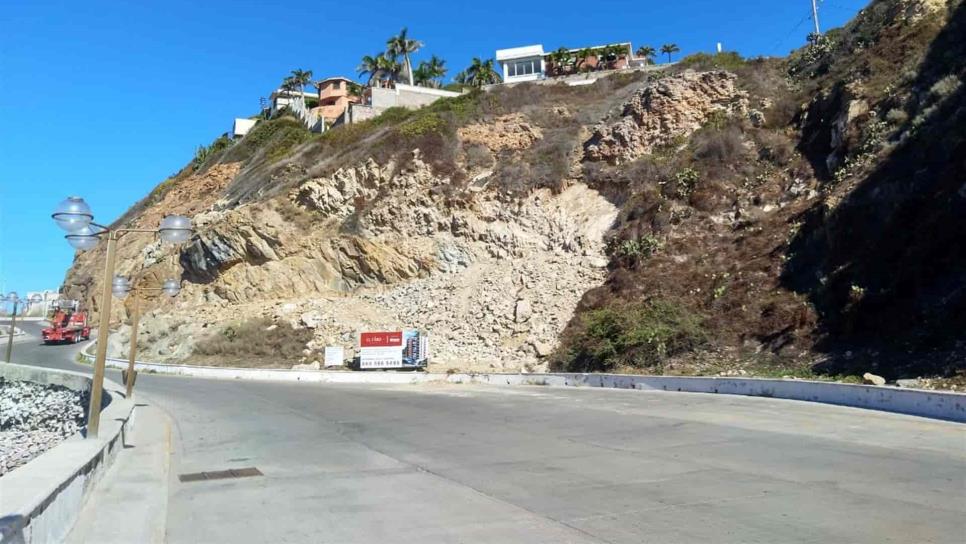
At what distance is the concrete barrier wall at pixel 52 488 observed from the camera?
17.4ft

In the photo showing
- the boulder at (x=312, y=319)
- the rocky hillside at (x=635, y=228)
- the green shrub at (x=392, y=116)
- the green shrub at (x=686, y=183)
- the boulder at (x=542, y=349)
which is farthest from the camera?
the green shrub at (x=392, y=116)

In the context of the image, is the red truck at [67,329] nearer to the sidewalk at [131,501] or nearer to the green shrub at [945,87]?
the sidewalk at [131,501]

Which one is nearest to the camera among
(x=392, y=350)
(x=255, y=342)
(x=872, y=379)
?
(x=872, y=379)

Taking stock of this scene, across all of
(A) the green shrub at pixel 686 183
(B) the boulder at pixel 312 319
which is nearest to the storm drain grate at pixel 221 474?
(B) the boulder at pixel 312 319

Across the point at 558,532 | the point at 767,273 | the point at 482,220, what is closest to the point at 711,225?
the point at 767,273

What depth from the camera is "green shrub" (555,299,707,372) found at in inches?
1023

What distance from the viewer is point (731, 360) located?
2384 centimetres

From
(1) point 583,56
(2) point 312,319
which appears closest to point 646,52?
(1) point 583,56

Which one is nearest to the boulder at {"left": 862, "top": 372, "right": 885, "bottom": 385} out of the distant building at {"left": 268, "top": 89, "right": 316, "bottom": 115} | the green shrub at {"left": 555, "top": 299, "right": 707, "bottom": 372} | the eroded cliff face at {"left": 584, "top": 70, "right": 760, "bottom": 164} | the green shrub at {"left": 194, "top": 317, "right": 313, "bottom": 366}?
the green shrub at {"left": 555, "top": 299, "right": 707, "bottom": 372}

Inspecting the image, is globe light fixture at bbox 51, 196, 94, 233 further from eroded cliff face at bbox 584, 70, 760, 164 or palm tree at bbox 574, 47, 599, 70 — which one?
palm tree at bbox 574, 47, 599, 70

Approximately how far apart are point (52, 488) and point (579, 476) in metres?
5.78

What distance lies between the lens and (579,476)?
912 centimetres

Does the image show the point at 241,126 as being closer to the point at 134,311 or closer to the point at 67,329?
the point at 67,329

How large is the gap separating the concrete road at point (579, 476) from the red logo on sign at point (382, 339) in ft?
52.6
